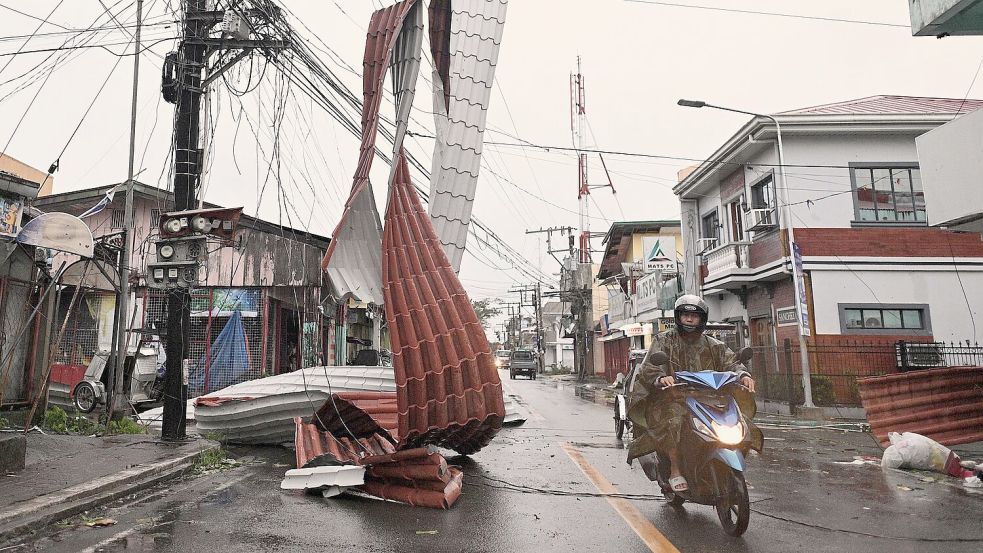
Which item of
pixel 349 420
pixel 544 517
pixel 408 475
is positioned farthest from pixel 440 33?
pixel 544 517

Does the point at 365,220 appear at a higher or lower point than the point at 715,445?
higher

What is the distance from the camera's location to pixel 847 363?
17609 millimetres

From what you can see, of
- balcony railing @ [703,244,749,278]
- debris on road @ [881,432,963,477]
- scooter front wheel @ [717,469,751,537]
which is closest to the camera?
scooter front wheel @ [717,469,751,537]

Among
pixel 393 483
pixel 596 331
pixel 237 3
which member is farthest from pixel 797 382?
pixel 596 331

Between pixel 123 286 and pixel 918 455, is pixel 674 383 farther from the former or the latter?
pixel 123 286

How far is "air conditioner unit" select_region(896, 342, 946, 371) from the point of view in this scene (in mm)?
16812

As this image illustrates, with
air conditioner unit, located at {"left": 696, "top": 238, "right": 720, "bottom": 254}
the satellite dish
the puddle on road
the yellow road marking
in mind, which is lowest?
the puddle on road

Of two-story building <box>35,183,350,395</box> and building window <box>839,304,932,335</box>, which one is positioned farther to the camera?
two-story building <box>35,183,350,395</box>

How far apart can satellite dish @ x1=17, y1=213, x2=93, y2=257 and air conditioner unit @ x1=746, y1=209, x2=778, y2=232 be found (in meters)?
17.3

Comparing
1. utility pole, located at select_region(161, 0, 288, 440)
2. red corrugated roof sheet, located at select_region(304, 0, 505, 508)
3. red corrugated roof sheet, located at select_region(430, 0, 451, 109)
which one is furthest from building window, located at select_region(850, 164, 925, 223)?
utility pole, located at select_region(161, 0, 288, 440)

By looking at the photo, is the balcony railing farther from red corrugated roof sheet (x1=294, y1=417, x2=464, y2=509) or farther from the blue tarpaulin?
red corrugated roof sheet (x1=294, y1=417, x2=464, y2=509)

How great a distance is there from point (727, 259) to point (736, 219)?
6.88 feet

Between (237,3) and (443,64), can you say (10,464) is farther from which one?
(237,3)

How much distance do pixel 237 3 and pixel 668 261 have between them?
22859mm
